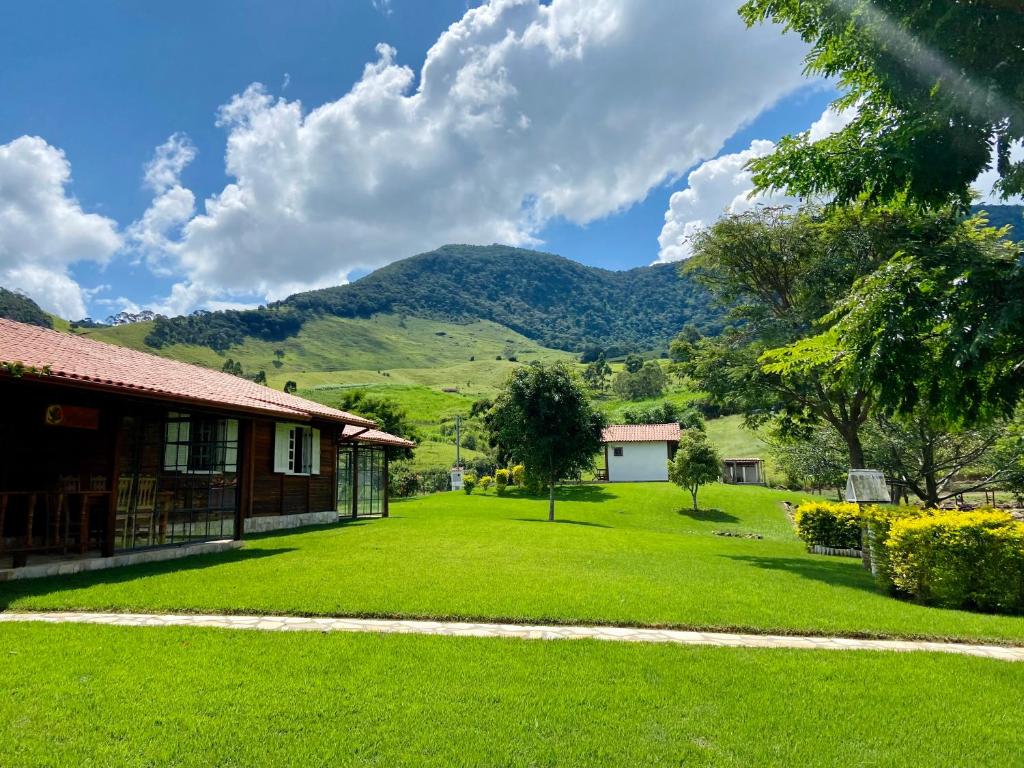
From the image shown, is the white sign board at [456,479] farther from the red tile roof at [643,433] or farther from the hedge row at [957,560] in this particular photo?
the hedge row at [957,560]

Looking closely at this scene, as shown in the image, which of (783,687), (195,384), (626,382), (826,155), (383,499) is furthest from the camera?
(626,382)

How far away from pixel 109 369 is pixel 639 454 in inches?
1320

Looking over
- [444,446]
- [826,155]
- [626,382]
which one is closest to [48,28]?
[826,155]

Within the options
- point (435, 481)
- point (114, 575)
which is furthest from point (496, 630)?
point (435, 481)

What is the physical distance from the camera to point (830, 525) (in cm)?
1516

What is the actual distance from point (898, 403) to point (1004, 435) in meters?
15.2

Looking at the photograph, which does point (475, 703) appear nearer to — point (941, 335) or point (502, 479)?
point (941, 335)

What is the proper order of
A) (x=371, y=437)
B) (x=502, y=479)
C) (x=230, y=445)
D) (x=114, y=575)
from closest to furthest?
1. (x=114, y=575)
2. (x=230, y=445)
3. (x=371, y=437)
4. (x=502, y=479)

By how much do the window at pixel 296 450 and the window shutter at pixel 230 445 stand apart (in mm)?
1783

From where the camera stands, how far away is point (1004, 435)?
52.3 ft

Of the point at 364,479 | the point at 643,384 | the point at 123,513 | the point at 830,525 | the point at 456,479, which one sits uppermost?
the point at 643,384

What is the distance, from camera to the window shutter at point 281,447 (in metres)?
14.7

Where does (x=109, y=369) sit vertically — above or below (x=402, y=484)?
above

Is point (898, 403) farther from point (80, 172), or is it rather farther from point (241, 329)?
point (241, 329)
